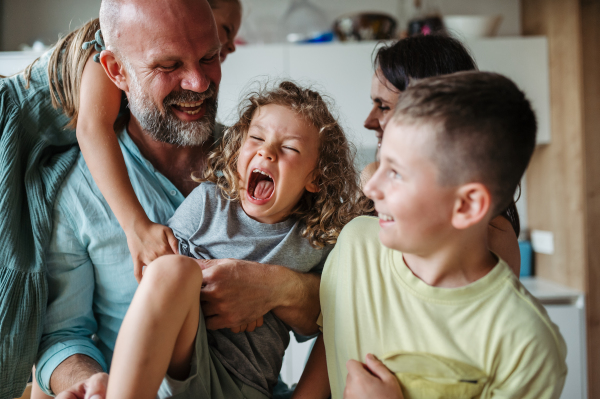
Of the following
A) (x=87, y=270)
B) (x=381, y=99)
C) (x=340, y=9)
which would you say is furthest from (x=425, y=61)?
(x=340, y=9)

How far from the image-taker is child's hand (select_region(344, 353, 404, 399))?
0.78m

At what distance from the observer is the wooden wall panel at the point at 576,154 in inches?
99.4

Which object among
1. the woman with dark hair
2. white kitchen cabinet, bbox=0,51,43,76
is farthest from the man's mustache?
white kitchen cabinet, bbox=0,51,43,76

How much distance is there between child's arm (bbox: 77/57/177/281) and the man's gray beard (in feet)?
0.19

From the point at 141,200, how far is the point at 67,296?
271mm

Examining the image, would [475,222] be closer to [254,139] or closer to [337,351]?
[337,351]

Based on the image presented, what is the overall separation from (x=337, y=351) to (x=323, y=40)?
7.65ft

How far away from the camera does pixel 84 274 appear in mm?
1144

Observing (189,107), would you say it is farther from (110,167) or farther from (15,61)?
(15,61)

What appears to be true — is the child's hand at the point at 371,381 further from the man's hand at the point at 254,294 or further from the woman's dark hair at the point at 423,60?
the woman's dark hair at the point at 423,60

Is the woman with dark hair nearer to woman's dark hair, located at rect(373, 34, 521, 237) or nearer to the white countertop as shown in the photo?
woman's dark hair, located at rect(373, 34, 521, 237)

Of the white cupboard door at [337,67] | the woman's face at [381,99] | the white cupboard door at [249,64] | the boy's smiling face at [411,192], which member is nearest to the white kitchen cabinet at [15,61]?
the white cupboard door at [249,64]

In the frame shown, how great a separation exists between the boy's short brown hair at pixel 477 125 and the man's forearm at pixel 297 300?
427 mm

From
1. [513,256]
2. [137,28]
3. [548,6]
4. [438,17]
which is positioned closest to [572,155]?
[548,6]
